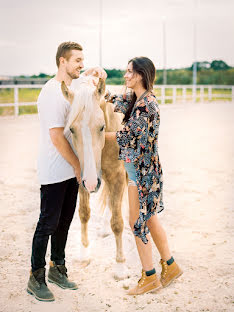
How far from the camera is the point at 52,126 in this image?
8.07 ft

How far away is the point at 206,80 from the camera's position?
5953 cm

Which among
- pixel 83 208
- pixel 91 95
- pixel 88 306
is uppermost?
pixel 91 95

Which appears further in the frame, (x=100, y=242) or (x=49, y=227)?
(x=100, y=242)

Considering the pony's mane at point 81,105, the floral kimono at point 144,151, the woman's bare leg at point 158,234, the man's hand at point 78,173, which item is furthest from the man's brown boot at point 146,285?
the pony's mane at point 81,105

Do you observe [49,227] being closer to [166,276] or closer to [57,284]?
[57,284]

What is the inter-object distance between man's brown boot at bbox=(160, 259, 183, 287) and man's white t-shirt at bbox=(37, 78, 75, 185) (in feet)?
3.57

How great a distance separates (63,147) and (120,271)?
129 cm

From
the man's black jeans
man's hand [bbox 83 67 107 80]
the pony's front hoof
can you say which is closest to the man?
the man's black jeans

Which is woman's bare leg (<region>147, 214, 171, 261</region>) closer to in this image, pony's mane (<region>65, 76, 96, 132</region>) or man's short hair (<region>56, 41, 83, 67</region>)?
pony's mane (<region>65, 76, 96, 132</region>)

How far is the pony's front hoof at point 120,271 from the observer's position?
309 cm

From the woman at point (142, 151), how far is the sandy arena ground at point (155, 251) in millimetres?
238

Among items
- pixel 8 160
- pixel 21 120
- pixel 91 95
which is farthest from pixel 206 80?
pixel 91 95

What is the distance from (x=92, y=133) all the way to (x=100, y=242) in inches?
66.1

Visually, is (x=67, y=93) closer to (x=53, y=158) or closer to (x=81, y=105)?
(x=81, y=105)
